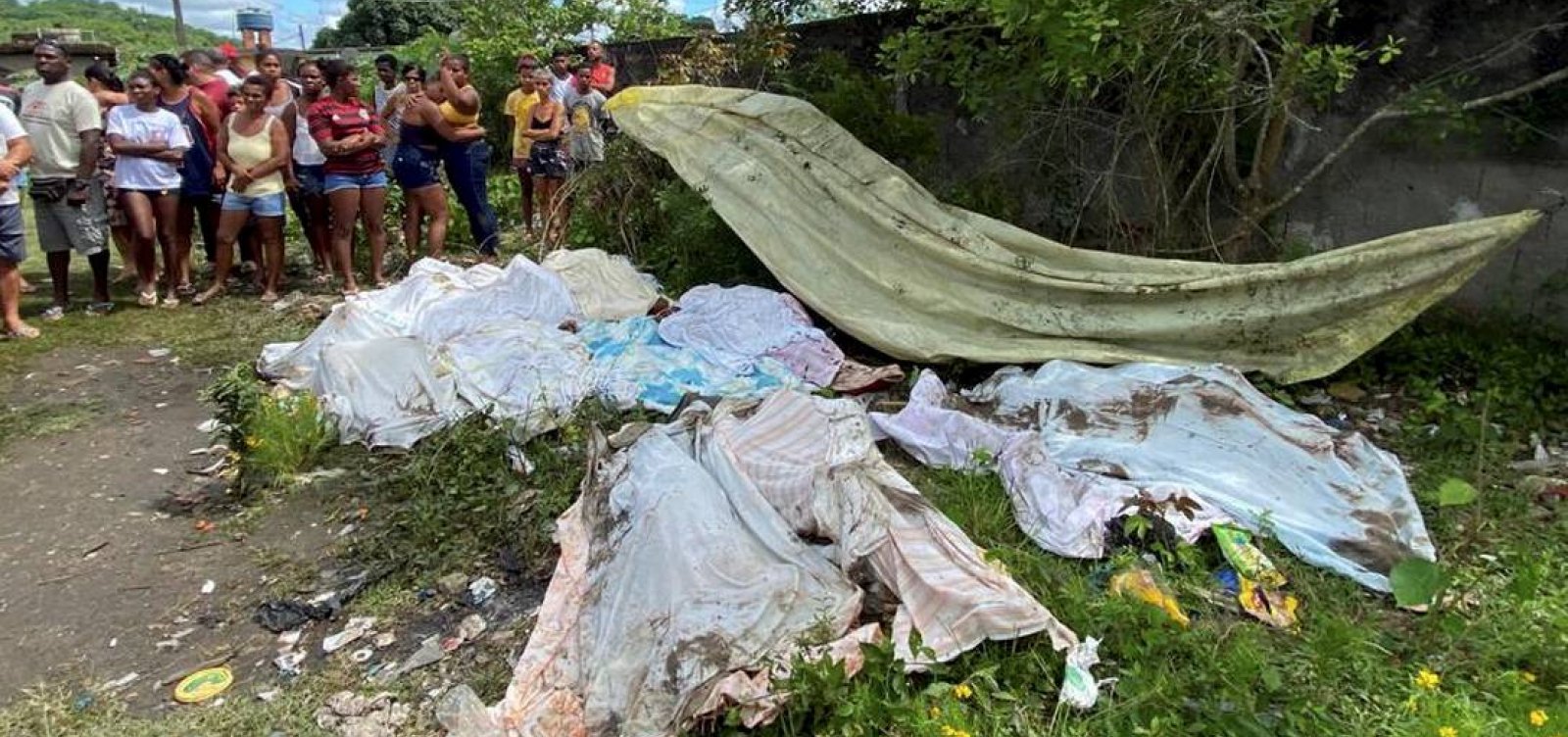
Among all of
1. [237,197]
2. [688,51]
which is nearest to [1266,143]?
[688,51]

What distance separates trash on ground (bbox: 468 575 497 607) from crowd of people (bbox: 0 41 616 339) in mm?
3945

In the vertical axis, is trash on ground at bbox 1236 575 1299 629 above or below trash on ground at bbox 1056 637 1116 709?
above

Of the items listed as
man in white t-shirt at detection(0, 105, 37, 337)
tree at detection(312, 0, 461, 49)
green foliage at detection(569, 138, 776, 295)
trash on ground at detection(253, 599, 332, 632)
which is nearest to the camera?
trash on ground at detection(253, 599, 332, 632)

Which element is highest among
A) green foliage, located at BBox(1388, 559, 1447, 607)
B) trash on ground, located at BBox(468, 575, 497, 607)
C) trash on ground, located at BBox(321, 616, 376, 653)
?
green foliage, located at BBox(1388, 559, 1447, 607)

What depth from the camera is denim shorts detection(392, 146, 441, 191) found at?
6.69m

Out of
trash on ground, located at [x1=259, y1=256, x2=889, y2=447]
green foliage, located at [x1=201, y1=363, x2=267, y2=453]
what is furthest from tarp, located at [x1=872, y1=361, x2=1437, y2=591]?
green foliage, located at [x1=201, y1=363, x2=267, y2=453]

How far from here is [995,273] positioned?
4.60 metres

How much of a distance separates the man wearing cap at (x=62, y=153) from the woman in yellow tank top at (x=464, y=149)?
78.2 inches

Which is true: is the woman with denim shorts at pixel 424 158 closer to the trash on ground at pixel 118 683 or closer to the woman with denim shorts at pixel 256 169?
the woman with denim shorts at pixel 256 169

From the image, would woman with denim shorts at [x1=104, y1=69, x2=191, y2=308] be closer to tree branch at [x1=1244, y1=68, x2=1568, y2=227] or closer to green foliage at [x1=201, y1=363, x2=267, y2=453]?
green foliage at [x1=201, y1=363, x2=267, y2=453]

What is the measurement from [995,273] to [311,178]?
4628 mm

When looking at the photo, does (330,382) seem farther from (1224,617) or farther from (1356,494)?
(1356,494)

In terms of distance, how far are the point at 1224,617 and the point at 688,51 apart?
5928mm

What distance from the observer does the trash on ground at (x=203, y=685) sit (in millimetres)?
2707
